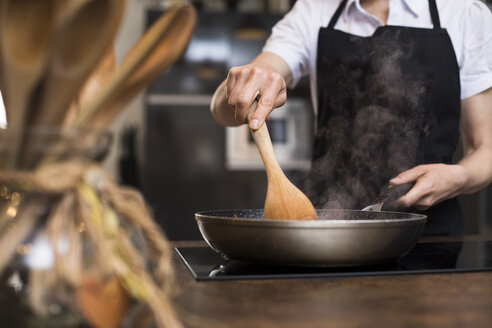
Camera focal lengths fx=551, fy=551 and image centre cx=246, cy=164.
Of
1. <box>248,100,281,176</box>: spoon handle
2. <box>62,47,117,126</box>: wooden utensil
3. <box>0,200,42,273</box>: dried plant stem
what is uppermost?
<box>62,47,117,126</box>: wooden utensil

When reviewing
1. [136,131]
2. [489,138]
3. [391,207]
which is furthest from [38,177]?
[136,131]

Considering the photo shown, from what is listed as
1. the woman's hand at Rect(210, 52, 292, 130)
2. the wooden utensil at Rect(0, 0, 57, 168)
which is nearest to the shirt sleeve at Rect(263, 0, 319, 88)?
the woman's hand at Rect(210, 52, 292, 130)

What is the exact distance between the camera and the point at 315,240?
63 cm

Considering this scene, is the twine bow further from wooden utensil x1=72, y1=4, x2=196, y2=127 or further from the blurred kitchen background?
the blurred kitchen background

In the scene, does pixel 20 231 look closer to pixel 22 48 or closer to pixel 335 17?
pixel 22 48

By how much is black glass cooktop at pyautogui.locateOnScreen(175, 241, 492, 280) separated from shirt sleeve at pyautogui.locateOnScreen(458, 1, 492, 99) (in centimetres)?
66

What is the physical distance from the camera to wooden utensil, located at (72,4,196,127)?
35 centimetres

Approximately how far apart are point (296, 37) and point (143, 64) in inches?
47.9

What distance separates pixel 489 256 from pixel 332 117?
0.72 meters

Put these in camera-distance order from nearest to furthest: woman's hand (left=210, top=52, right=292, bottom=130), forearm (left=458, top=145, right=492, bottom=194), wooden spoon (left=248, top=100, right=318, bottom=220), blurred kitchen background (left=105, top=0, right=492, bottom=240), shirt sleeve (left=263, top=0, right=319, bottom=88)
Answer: wooden spoon (left=248, top=100, right=318, bottom=220) → woman's hand (left=210, top=52, right=292, bottom=130) → forearm (left=458, top=145, right=492, bottom=194) → shirt sleeve (left=263, top=0, right=319, bottom=88) → blurred kitchen background (left=105, top=0, right=492, bottom=240)

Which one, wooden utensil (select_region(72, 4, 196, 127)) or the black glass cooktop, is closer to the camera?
wooden utensil (select_region(72, 4, 196, 127))

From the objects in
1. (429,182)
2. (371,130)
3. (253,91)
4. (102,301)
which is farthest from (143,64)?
(371,130)

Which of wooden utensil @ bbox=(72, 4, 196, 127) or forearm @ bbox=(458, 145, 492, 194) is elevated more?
wooden utensil @ bbox=(72, 4, 196, 127)

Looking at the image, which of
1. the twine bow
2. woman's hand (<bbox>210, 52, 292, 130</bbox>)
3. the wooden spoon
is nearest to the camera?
the twine bow
